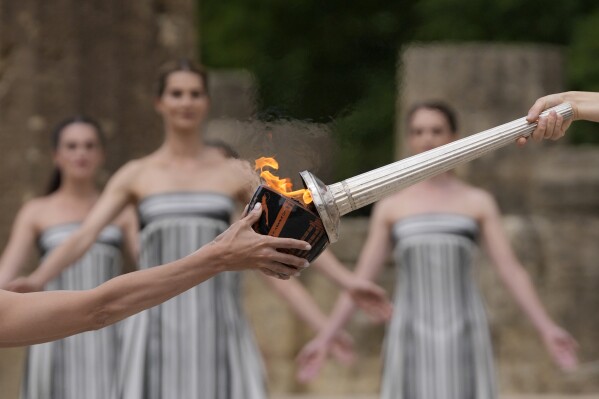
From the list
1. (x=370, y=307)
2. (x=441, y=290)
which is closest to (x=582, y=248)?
(x=441, y=290)

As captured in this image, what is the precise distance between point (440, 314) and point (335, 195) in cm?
395

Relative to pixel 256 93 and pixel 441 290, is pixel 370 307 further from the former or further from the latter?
pixel 256 93

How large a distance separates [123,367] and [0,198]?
6.64ft

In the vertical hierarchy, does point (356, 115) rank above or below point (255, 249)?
above

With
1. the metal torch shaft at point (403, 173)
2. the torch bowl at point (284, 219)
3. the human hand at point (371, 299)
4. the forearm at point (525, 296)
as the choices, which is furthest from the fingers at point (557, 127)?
the forearm at point (525, 296)

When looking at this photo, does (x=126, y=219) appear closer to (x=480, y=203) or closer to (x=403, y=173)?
(x=480, y=203)

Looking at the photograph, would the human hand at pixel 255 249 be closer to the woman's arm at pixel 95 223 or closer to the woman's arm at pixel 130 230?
the woman's arm at pixel 95 223

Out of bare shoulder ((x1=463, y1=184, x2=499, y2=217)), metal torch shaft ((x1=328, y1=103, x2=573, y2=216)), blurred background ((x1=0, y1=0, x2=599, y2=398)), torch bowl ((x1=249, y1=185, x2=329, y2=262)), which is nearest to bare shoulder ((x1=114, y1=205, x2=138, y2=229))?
blurred background ((x1=0, y1=0, x2=599, y2=398))

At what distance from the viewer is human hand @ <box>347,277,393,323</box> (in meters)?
7.91

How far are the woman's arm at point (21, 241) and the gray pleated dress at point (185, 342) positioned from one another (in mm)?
878

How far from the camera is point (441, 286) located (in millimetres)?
8734

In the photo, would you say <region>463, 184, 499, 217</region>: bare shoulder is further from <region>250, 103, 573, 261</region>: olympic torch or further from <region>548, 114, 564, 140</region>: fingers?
<region>250, 103, 573, 261</region>: olympic torch

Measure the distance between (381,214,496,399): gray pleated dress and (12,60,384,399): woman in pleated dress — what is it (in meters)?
0.82

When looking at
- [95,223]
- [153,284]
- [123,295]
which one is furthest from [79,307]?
[95,223]
